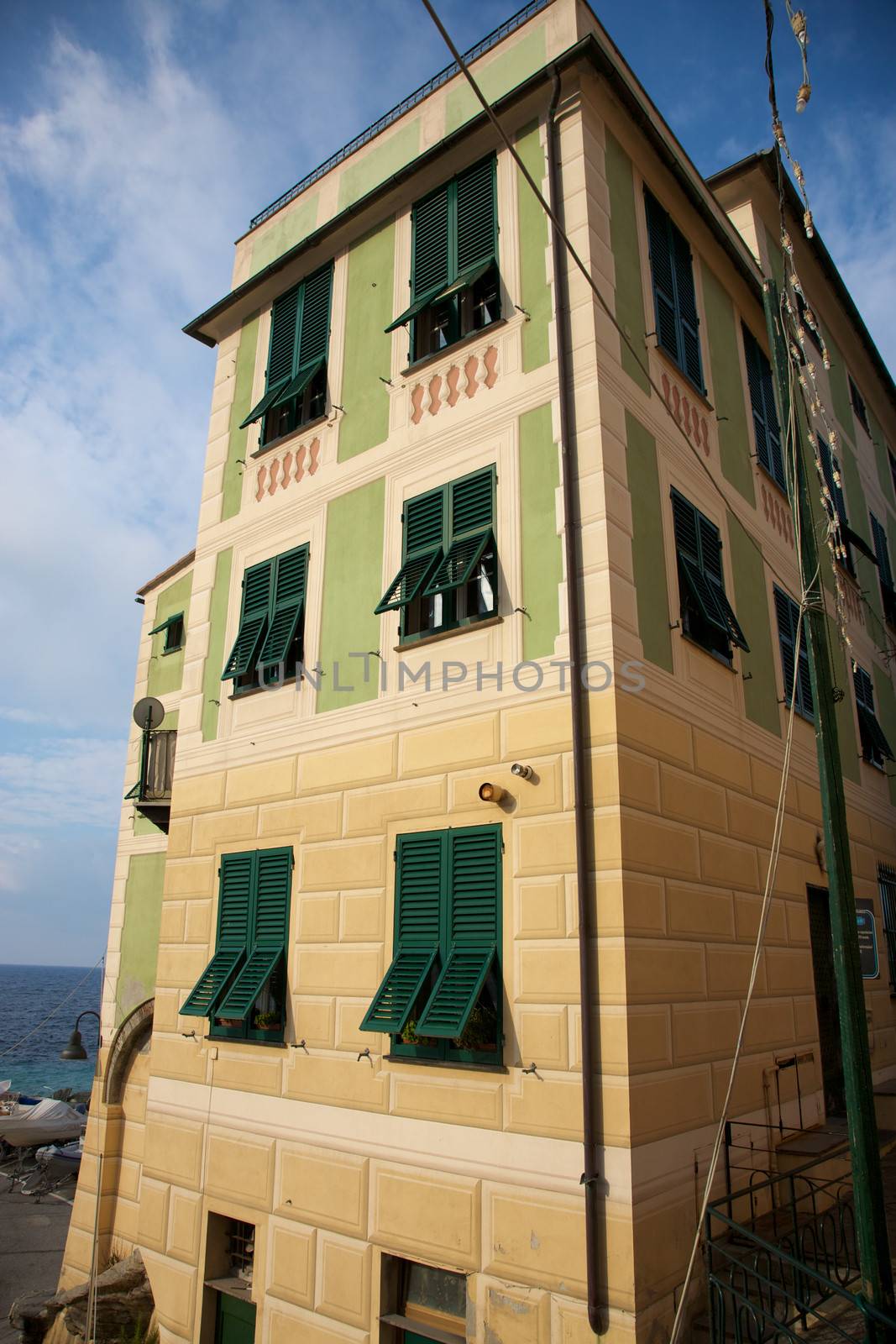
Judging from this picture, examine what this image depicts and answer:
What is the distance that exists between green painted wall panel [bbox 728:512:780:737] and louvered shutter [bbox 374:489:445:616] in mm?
3877

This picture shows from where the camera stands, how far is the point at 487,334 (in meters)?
10.3

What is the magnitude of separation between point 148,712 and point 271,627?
13.4 feet

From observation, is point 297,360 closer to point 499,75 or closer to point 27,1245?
point 499,75

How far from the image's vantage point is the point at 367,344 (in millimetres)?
11680

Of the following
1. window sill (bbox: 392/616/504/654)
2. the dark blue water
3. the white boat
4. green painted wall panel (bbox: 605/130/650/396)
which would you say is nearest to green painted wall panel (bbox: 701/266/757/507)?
green painted wall panel (bbox: 605/130/650/396)

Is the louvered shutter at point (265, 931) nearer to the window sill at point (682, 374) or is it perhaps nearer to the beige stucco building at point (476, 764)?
the beige stucco building at point (476, 764)

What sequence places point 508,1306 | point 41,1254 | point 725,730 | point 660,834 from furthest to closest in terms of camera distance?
point 41,1254, point 725,730, point 660,834, point 508,1306

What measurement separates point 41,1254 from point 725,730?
66.0 ft

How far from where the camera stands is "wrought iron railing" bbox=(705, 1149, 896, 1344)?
6234mm

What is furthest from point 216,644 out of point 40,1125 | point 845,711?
point 40,1125

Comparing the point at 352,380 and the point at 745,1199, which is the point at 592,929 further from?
the point at 352,380

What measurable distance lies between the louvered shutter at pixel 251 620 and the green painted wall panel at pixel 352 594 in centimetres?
109

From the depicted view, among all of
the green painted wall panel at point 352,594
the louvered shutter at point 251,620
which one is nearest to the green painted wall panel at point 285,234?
the green painted wall panel at point 352,594

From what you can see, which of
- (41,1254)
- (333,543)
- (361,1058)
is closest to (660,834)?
(361,1058)
